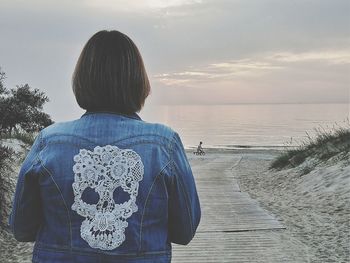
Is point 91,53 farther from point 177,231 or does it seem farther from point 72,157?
point 177,231

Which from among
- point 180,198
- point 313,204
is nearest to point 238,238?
point 313,204

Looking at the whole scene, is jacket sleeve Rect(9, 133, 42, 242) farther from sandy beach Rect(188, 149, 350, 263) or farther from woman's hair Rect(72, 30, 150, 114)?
sandy beach Rect(188, 149, 350, 263)

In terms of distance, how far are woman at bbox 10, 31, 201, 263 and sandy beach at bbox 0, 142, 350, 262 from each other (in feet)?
14.8

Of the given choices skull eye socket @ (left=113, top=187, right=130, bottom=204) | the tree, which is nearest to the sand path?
skull eye socket @ (left=113, top=187, right=130, bottom=204)

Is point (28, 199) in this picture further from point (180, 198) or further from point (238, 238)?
point (238, 238)

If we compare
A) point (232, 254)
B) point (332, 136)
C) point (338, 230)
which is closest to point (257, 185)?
point (332, 136)

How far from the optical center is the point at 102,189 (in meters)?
1.57

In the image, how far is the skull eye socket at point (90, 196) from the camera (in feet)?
5.12

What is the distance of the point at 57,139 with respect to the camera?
1627 millimetres

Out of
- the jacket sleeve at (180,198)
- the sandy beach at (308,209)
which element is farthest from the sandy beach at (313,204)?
the jacket sleeve at (180,198)

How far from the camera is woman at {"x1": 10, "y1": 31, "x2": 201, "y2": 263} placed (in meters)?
1.56

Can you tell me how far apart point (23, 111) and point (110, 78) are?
15.3 metres

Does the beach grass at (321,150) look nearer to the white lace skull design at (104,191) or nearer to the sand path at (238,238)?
the sand path at (238,238)

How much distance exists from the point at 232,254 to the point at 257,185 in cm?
793
